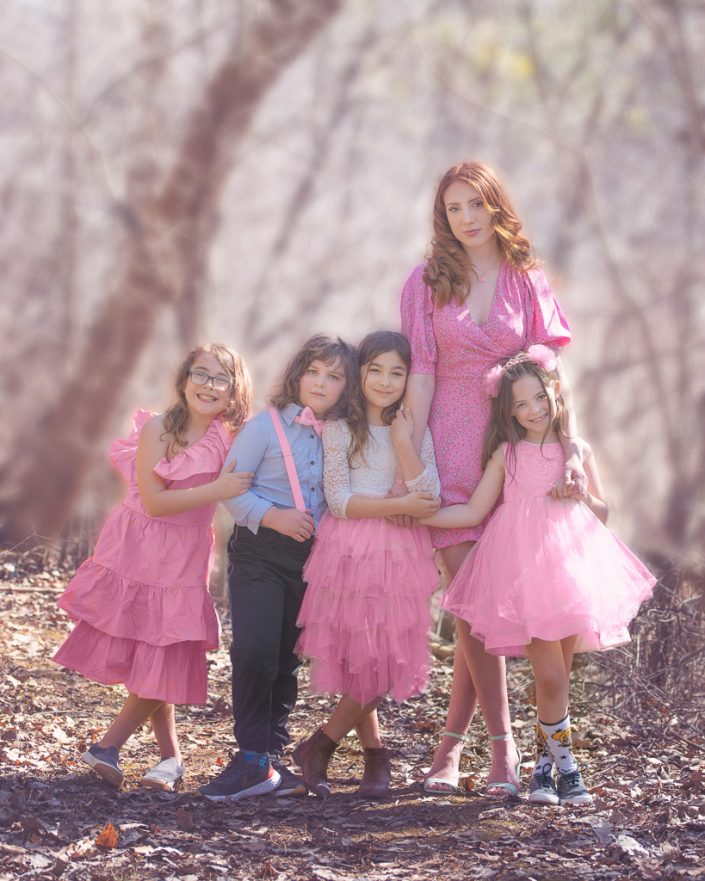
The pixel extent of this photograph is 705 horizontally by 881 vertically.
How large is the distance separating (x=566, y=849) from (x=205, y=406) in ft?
6.54

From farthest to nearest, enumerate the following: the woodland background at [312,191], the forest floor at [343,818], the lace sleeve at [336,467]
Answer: the woodland background at [312,191] < the lace sleeve at [336,467] < the forest floor at [343,818]

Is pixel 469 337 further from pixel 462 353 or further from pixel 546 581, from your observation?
pixel 546 581

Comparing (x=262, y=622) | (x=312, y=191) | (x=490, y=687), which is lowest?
(x=490, y=687)

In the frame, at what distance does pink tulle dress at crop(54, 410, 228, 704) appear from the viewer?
4234 millimetres

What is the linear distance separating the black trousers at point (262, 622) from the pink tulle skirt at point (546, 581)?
0.60 meters

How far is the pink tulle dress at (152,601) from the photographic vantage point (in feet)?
13.9

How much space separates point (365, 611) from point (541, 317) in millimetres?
1278

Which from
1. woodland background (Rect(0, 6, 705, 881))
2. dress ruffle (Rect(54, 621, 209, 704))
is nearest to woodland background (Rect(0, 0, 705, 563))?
woodland background (Rect(0, 6, 705, 881))

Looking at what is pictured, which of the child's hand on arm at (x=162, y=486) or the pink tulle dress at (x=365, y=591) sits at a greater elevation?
the child's hand on arm at (x=162, y=486)

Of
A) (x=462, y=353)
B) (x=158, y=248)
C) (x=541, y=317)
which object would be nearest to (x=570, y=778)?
(x=462, y=353)

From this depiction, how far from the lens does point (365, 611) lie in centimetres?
409

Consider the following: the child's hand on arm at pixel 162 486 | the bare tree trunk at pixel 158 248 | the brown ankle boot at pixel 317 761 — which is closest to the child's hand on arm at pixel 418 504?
the child's hand on arm at pixel 162 486

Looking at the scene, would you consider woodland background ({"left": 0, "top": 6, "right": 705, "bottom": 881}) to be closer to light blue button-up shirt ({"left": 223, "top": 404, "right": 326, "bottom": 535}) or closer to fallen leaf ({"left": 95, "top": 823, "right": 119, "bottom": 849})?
light blue button-up shirt ({"left": 223, "top": 404, "right": 326, "bottom": 535})

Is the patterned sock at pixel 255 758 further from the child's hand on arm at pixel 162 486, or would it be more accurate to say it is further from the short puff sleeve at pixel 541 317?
A: the short puff sleeve at pixel 541 317
